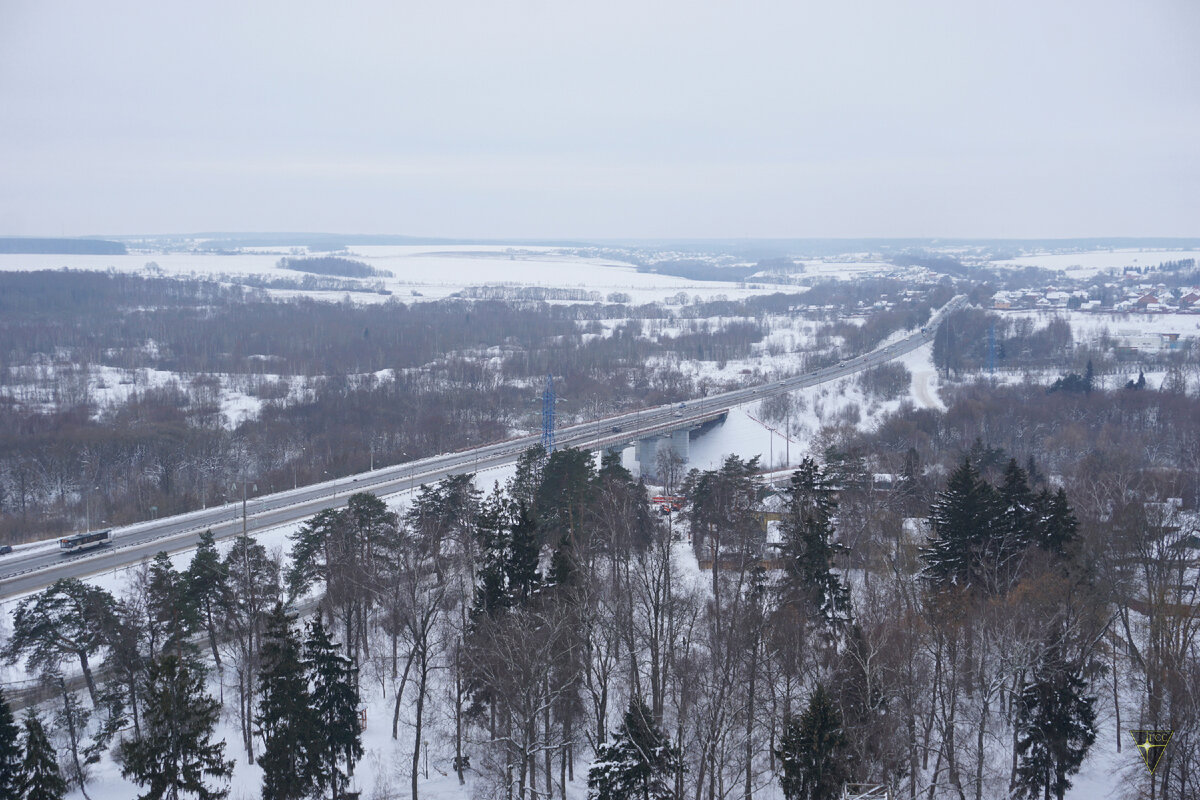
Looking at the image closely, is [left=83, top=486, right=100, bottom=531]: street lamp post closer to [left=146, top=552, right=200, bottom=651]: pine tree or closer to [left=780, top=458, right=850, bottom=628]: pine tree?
[left=146, top=552, right=200, bottom=651]: pine tree

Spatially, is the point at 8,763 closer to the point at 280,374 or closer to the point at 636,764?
the point at 636,764

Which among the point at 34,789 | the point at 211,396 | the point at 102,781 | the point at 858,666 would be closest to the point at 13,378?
the point at 211,396

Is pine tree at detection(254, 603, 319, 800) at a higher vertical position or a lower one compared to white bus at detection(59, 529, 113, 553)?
higher

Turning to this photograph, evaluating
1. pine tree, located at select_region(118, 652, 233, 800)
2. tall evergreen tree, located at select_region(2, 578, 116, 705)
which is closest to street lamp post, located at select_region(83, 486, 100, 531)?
tall evergreen tree, located at select_region(2, 578, 116, 705)

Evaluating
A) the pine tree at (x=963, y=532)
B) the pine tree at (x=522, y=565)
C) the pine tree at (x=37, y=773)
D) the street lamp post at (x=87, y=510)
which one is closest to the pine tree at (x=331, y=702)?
the pine tree at (x=522, y=565)

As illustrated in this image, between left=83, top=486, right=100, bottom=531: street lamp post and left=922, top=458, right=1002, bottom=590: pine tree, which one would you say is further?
left=83, top=486, right=100, bottom=531: street lamp post

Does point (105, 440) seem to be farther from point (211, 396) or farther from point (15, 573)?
point (15, 573)
